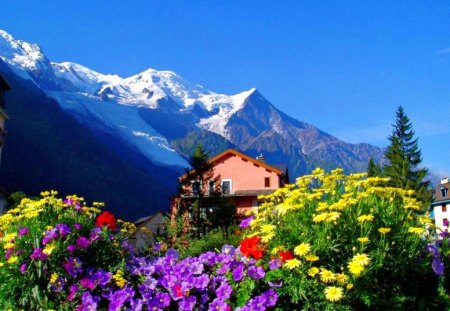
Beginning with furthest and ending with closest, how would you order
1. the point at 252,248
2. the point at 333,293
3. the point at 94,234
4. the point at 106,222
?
the point at 106,222 < the point at 94,234 < the point at 252,248 < the point at 333,293

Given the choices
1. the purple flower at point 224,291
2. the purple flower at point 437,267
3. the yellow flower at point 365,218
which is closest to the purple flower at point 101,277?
the purple flower at point 224,291

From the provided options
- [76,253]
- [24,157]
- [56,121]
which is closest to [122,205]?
[24,157]

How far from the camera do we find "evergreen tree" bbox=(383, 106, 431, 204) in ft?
184

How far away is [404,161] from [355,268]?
5817 centimetres

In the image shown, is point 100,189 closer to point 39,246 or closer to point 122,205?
point 122,205

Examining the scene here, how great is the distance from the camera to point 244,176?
47844 mm

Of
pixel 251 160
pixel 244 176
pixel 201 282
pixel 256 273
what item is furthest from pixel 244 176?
pixel 256 273

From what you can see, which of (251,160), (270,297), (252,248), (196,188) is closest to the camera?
(270,297)

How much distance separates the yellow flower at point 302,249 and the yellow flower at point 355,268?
367 millimetres

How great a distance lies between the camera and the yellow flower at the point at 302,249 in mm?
4309

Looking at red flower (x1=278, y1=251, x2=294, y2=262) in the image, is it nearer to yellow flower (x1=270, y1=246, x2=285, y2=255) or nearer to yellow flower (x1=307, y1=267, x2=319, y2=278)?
yellow flower (x1=270, y1=246, x2=285, y2=255)

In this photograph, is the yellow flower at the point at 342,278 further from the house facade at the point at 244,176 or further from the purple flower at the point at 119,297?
the house facade at the point at 244,176

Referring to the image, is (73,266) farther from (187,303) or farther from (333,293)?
(333,293)

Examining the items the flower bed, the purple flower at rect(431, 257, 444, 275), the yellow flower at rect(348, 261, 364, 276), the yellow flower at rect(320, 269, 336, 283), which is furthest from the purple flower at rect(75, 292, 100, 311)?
the purple flower at rect(431, 257, 444, 275)
